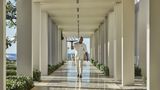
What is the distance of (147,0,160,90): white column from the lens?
415 inches

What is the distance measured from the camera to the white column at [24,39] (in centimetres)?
1520

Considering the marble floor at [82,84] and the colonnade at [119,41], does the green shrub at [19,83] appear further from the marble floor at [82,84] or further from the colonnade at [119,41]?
the colonnade at [119,41]

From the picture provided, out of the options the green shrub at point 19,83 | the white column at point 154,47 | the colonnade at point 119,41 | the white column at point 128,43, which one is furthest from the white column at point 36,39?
the white column at point 154,47

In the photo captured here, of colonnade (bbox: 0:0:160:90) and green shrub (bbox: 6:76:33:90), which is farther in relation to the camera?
green shrub (bbox: 6:76:33:90)

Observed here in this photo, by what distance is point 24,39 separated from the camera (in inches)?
601

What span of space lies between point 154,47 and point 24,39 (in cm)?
612

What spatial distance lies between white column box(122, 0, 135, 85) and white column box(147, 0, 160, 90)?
5.14 meters

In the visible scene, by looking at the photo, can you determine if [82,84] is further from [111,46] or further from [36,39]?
[111,46]

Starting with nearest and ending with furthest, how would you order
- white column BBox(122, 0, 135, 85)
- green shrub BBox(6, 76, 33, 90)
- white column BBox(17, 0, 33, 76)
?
1. green shrub BBox(6, 76, 33, 90)
2. white column BBox(17, 0, 33, 76)
3. white column BBox(122, 0, 135, 85)

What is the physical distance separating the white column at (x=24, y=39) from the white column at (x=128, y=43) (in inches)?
143

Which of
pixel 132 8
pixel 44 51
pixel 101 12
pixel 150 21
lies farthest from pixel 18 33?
pixel 101 12

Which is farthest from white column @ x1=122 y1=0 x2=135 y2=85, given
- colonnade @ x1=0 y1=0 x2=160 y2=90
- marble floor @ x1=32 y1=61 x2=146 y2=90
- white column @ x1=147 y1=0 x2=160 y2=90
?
white column @ x1=147 y1=0 x2=160 y2=90

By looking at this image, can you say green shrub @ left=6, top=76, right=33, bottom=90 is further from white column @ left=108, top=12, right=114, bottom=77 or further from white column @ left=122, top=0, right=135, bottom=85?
white column @ left=108, top=12, right=114, bottom=77

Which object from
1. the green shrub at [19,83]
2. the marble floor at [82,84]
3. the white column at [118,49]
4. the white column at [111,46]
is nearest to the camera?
the green shrub at [19,83]
